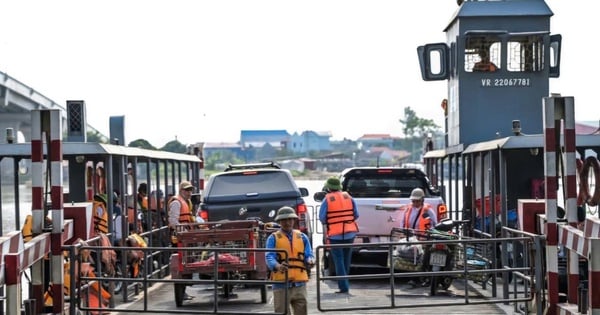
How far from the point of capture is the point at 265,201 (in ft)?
58.6

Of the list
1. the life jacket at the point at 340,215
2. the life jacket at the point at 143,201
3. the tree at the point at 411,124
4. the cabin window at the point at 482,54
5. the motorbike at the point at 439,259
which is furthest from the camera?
the tree at the point at 411,124

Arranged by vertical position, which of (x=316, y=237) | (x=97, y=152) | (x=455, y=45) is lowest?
(x=316, y=237)

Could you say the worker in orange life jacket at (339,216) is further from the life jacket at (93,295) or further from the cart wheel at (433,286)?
the life jacket at (93,295)

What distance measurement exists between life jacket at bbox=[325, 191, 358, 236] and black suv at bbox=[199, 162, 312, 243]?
1371 millimetres

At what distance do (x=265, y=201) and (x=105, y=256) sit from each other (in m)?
4.30

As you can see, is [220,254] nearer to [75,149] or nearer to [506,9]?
[75,149]

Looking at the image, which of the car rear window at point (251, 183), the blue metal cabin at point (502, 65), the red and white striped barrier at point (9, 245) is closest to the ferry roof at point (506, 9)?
the blue metal cabin at point (502, 65)

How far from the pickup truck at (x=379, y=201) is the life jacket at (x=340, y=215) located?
3.68 ft

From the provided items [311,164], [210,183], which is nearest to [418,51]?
[210,183]

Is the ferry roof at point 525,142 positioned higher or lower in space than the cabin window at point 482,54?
lower

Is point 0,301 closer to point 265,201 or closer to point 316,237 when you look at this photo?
point 265,201

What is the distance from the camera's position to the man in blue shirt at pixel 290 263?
37.9 ft

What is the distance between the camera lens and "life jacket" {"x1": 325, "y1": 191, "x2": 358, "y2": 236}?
16.2 metres

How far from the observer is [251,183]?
18203mm
